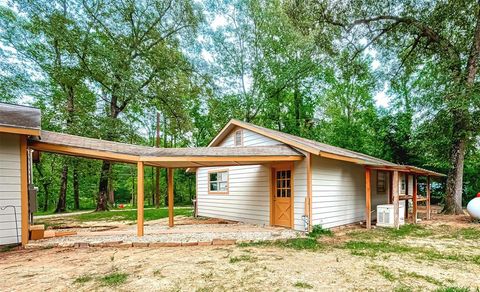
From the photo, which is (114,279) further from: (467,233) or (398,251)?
(467,233)

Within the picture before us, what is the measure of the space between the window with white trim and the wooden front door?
8.16 ft

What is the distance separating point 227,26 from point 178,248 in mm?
18049

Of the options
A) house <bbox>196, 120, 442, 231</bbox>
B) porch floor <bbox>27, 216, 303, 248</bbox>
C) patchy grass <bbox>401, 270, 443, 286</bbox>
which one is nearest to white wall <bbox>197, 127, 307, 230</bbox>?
house <bbox>196, 120, 442, 231</bbox>

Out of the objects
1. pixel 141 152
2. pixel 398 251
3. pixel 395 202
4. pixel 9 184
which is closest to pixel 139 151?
pixel 141 152

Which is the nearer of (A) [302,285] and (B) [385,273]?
(A) [302,285]

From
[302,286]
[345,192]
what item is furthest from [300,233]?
[302,286]

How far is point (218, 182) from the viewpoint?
34.7 ft

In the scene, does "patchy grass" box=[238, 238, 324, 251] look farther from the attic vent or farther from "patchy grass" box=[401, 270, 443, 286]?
the attic vent

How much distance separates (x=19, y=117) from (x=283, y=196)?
6.94m

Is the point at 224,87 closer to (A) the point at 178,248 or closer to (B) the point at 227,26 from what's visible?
(B) the point at 227,26

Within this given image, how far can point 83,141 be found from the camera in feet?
21.1

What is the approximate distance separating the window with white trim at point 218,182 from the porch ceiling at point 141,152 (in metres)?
3.14

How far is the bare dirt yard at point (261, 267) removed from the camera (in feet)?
11.6

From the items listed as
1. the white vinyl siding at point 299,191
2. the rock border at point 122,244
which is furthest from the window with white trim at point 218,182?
the rock border at point 122,244
